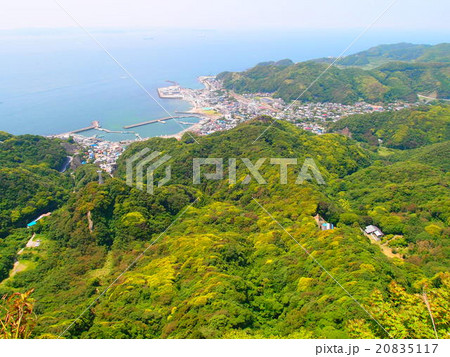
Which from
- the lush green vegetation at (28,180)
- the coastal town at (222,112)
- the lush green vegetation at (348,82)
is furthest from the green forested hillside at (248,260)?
the lush green vegetation at (348,82)

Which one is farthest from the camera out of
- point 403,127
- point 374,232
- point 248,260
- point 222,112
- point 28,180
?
point 222,112

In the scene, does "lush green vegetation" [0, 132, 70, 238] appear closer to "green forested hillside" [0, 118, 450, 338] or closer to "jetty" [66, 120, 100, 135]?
"green forested hillside" [0, 118, 450, 338]

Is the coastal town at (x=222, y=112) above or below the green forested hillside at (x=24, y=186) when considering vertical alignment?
below

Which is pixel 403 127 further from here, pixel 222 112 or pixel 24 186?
pixel 24 186

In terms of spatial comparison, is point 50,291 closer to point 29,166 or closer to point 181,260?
point 181,260

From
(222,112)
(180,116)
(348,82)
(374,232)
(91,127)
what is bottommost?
(91,127)

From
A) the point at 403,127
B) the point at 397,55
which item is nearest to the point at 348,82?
the point at 403,127

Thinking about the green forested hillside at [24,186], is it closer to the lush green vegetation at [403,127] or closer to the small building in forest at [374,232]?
the small building in forest at [374,232]
